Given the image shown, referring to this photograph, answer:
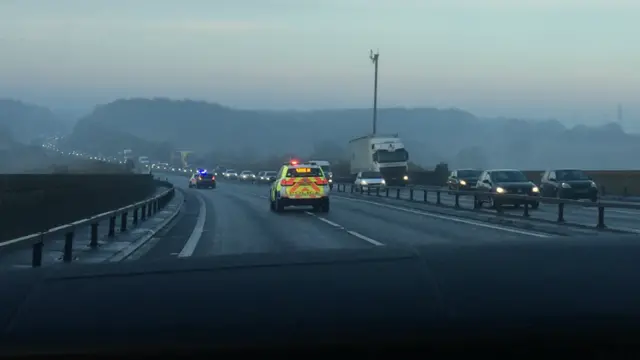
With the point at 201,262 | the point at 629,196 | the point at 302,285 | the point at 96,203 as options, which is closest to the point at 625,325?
the point at 302,285

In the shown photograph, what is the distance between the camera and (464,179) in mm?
53719

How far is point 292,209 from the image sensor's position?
1586 inches

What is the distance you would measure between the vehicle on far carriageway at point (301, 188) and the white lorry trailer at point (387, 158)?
34.2 meters

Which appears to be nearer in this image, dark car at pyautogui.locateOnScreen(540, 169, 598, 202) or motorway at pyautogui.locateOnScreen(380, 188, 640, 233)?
motorway at pyautogui.locateOnScreen(380, 188, 640, 233)

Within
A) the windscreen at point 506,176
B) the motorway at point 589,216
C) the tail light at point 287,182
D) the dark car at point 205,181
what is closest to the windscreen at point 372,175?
the dark car at point 205,181

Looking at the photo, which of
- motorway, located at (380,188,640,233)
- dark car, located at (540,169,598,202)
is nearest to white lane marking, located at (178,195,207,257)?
motorway, located at (380,188,640,233)

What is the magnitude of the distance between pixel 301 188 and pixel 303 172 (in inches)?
28.5

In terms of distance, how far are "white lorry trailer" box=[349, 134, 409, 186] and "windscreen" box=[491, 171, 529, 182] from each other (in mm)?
31907

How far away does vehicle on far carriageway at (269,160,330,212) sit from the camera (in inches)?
1449

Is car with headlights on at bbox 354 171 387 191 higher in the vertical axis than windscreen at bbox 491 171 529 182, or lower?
lower

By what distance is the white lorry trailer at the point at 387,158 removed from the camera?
237ft

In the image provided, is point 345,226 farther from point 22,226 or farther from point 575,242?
point 575,242

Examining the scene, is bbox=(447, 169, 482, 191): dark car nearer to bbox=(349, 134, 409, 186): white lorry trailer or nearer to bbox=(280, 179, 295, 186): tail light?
bbox=(349, 134, 409, 186): white lorry trailer

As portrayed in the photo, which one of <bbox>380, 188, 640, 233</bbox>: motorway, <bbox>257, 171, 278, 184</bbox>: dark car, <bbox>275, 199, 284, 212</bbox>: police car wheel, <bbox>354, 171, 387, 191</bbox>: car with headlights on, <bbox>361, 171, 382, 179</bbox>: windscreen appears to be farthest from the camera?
<bbox>257, 171, 278, 184</bbox>: dark car
